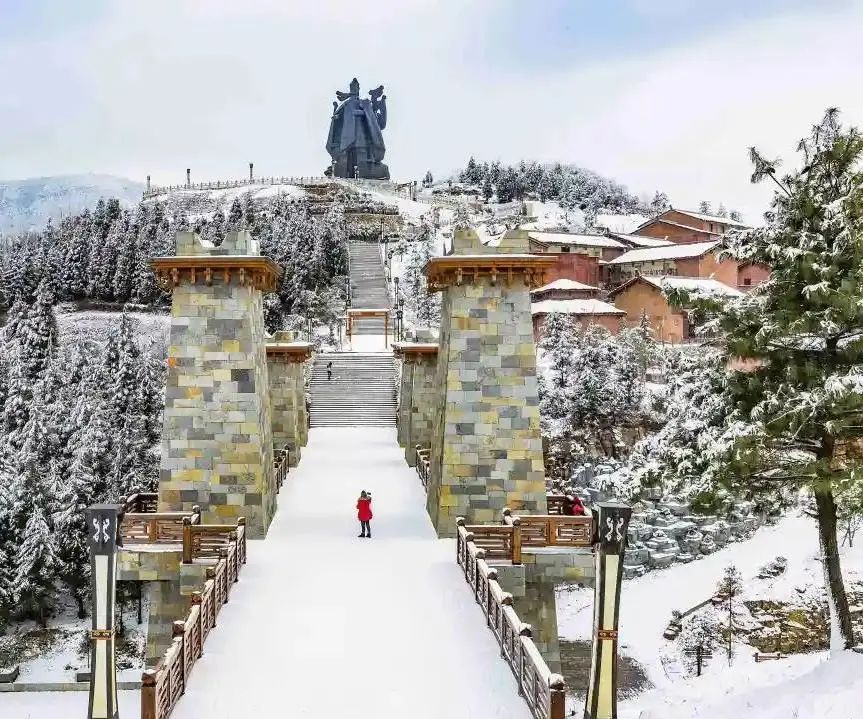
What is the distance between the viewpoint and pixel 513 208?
3661 inches

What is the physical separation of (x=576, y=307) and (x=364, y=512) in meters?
34.9

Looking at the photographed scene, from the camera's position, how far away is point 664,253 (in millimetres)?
57625

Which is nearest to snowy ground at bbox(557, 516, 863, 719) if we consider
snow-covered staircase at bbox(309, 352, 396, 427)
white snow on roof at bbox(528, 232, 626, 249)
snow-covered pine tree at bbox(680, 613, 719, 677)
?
snow-covered pine tree at bbox(680, 613, 719, 677)

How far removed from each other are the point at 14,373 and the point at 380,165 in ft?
196

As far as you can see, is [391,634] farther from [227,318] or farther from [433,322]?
[433,322]

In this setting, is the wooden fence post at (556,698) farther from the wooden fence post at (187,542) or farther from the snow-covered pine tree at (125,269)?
the snow-covered pine tree at (125,269)

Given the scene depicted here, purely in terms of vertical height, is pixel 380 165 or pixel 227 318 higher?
pixel 380 165

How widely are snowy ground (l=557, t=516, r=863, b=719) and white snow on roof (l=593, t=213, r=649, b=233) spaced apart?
5899 cm

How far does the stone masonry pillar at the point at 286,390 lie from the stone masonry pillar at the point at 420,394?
3.63 metres

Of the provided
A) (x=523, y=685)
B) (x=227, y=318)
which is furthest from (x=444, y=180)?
(x=523, y=685)

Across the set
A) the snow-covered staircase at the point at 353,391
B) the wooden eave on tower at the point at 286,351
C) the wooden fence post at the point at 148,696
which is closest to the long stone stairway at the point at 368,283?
the snow-covered staircase at the point at 353,391

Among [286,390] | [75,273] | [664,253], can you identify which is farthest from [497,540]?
[75,273]

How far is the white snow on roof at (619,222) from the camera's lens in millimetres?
85562

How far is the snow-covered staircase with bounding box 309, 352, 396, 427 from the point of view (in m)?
36.9
